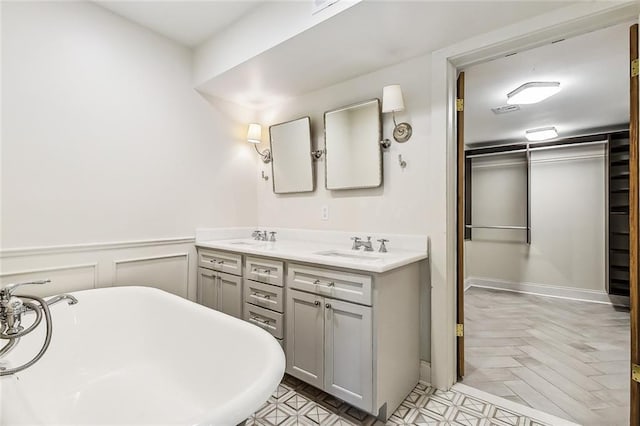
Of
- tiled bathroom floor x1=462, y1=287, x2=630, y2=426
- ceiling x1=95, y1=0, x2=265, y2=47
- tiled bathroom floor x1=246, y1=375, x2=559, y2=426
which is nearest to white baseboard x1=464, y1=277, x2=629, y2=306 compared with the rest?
tiled bathroom floor x1=462, y1=287, x2=630, y2=426

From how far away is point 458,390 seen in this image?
6.34 ft

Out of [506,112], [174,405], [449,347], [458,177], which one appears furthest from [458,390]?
[506,112]

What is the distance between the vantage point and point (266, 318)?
6.81 ft

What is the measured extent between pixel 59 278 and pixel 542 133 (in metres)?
5.06

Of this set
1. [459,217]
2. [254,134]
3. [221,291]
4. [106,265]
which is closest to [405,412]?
[459,217]

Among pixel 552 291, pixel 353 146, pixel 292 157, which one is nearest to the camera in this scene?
pixel 353 146

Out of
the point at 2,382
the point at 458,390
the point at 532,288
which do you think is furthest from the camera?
the point at 532,288

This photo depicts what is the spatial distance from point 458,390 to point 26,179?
2.98 metres

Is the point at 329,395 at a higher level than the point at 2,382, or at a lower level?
lower

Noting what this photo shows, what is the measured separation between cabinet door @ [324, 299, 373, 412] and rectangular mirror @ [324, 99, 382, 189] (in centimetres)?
99

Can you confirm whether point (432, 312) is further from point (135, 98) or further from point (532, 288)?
point (532, 288)

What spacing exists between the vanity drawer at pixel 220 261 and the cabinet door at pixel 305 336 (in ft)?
1.86

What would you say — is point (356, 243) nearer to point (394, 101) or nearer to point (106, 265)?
point (394, 101)

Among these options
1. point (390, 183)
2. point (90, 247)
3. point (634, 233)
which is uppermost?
point (390, 183)
